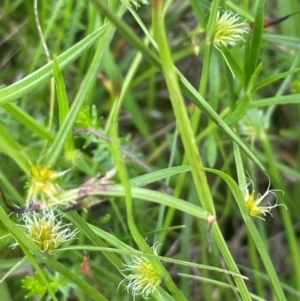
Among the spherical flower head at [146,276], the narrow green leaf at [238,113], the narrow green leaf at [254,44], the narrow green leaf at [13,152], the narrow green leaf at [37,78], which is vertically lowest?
the spherical flower head at [146,276]

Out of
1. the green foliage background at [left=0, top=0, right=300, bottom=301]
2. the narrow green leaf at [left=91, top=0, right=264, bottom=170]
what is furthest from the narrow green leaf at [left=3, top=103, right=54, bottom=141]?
the narrow green leaf at [left=91, top=0, right=264, bottom=170]

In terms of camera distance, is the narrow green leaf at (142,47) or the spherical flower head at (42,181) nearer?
the narrow green leaf at (142,47)

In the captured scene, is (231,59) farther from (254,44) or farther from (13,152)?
(13,152)

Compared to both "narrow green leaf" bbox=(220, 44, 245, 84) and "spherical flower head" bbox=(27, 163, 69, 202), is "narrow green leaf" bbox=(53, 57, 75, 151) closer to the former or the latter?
"spherical flower head" bbox=(27, 163, 69, 202)

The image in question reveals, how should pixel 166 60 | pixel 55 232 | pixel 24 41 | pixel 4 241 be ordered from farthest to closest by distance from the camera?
pixel 24 41 → pixel 4 241 → pixel 55 232 → pixel 166 60

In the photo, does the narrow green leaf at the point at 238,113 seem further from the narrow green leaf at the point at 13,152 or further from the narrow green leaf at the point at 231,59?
the narrow green leaf at the point at 13,152

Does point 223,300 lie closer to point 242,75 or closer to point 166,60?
point 242,75

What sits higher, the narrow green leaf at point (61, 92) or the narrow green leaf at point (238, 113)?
the narrow green leaf at point (61, 92)

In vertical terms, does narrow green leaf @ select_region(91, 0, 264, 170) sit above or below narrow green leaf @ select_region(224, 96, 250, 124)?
above

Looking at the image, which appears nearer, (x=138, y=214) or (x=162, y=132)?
(x=138, y=214)

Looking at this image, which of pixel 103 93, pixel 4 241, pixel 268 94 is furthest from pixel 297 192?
pixel 4 241

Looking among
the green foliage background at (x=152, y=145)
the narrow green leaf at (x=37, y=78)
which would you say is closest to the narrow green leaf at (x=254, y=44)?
the green foliage background at (x=152, y=145)
